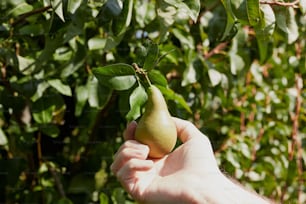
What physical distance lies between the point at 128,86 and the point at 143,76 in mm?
37

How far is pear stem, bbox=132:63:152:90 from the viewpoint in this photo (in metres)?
0.93

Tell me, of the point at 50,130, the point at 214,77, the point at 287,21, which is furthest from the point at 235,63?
the point at 50,130

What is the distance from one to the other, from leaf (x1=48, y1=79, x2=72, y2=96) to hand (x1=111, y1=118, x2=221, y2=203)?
1.32 feet

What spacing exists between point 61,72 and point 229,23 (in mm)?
366

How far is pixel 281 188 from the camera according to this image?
1.86m

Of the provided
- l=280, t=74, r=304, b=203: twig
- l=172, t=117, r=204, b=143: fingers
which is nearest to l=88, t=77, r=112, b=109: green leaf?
l=172, t=117, r=204, b=143: fingers

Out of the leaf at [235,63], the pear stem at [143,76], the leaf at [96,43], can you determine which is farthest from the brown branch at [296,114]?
the pear stem at [143,76]

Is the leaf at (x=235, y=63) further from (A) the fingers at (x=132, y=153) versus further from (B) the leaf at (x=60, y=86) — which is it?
(A) the fingers at (x=132, y=153)

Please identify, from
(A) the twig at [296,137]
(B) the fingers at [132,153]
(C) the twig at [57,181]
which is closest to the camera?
(B) the fingers at [132,153]

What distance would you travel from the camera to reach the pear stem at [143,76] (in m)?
0.93

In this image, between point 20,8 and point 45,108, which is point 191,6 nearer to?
point 20,8

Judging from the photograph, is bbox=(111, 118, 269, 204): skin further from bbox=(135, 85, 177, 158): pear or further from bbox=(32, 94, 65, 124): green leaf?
bbox=(32, 94, 65, 124): green leaf

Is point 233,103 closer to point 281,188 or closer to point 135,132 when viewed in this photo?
point 281,188

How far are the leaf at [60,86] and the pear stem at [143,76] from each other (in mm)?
368
